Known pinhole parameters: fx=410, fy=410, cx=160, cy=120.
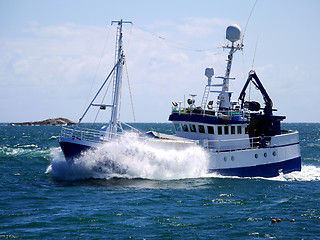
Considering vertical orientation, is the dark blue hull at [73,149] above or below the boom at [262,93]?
below

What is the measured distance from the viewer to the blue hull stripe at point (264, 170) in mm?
28148

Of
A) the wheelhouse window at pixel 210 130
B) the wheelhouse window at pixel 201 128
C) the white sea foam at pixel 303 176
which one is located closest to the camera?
the wheelhouse window at pixel 210 130

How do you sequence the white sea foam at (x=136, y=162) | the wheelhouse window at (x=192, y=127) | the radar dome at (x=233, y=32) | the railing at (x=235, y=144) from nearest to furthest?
the white sea foam at (x=136, y=162), the railing at (x=235, y=144), the wheelhouse window at (x=192, y=127), the radar dome at (x=233, y=32)

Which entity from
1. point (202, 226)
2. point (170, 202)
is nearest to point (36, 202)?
point (170, 202)

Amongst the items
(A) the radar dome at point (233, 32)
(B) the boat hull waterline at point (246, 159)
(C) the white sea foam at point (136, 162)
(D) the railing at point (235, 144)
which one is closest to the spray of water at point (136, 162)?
(C) the white sea foam at point (136, 162)

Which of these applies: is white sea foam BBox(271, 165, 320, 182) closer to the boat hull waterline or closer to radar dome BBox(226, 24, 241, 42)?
the boat hull waterline

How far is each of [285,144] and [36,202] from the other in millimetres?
20076

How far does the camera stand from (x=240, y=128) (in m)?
30.0

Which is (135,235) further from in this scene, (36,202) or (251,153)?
(251,153)

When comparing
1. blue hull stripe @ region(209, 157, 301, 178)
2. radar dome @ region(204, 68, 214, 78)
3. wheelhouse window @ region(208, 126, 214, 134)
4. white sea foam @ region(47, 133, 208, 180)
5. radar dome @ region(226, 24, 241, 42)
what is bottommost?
blue hull stripe @ region(209, 157, 301, 178)

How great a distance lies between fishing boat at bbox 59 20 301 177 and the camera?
1024 inches

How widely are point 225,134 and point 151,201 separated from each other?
10.7 metres

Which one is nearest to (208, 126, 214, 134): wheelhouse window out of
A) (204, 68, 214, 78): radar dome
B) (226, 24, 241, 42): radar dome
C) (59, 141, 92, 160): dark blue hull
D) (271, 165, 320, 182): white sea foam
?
(204, 68, 214, 78): radar dome

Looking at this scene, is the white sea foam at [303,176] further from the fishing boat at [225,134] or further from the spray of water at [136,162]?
the spray of water at [136,162]
